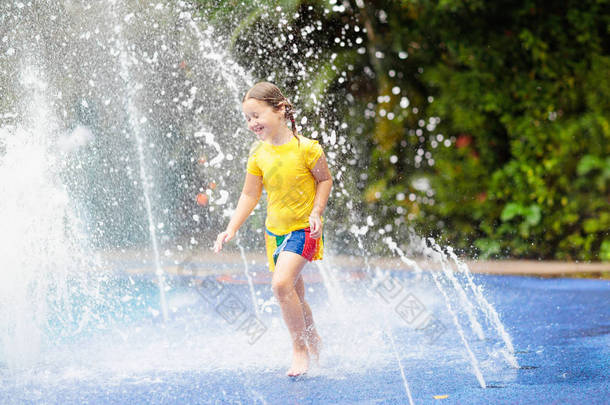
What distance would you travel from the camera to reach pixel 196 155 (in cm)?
882

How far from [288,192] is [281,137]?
0.85ft

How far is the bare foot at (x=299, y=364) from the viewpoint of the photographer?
11.3ft

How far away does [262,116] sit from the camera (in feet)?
11.2

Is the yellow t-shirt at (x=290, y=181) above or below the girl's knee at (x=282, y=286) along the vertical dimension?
above

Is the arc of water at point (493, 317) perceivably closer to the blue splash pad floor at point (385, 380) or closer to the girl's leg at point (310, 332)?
the blue splash pad floor at point (385, 380)

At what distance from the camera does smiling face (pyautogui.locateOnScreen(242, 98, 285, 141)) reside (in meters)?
3.40

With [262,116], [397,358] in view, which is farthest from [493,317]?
[262,116]

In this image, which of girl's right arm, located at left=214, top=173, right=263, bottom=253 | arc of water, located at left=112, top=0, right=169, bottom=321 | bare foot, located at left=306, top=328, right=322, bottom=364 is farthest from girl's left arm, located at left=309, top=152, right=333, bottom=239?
arc of water, located at left=112, top=0, right=169, bottom=321

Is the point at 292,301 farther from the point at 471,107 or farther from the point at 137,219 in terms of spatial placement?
the point at 137,219

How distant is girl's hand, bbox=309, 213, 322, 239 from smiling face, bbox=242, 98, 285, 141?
45 cm

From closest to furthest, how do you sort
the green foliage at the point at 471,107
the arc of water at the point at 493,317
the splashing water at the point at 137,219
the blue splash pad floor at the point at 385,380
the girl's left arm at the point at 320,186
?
the blue splash pad floor at the point at 385,380
the girl's left arm at the point at 320,186
the arc of water at the point at 493,317
the splashing water at the point at 137,219
the green foliage at the point at 471,107

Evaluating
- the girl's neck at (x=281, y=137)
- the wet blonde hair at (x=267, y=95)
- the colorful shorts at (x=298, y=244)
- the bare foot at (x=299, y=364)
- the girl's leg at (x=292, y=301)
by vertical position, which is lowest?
the bare foot at (x=299, y=364)

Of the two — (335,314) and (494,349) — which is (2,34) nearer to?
(335,314)

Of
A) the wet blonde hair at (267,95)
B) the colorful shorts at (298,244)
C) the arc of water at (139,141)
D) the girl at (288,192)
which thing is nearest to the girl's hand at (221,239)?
the girl at (288,192)
